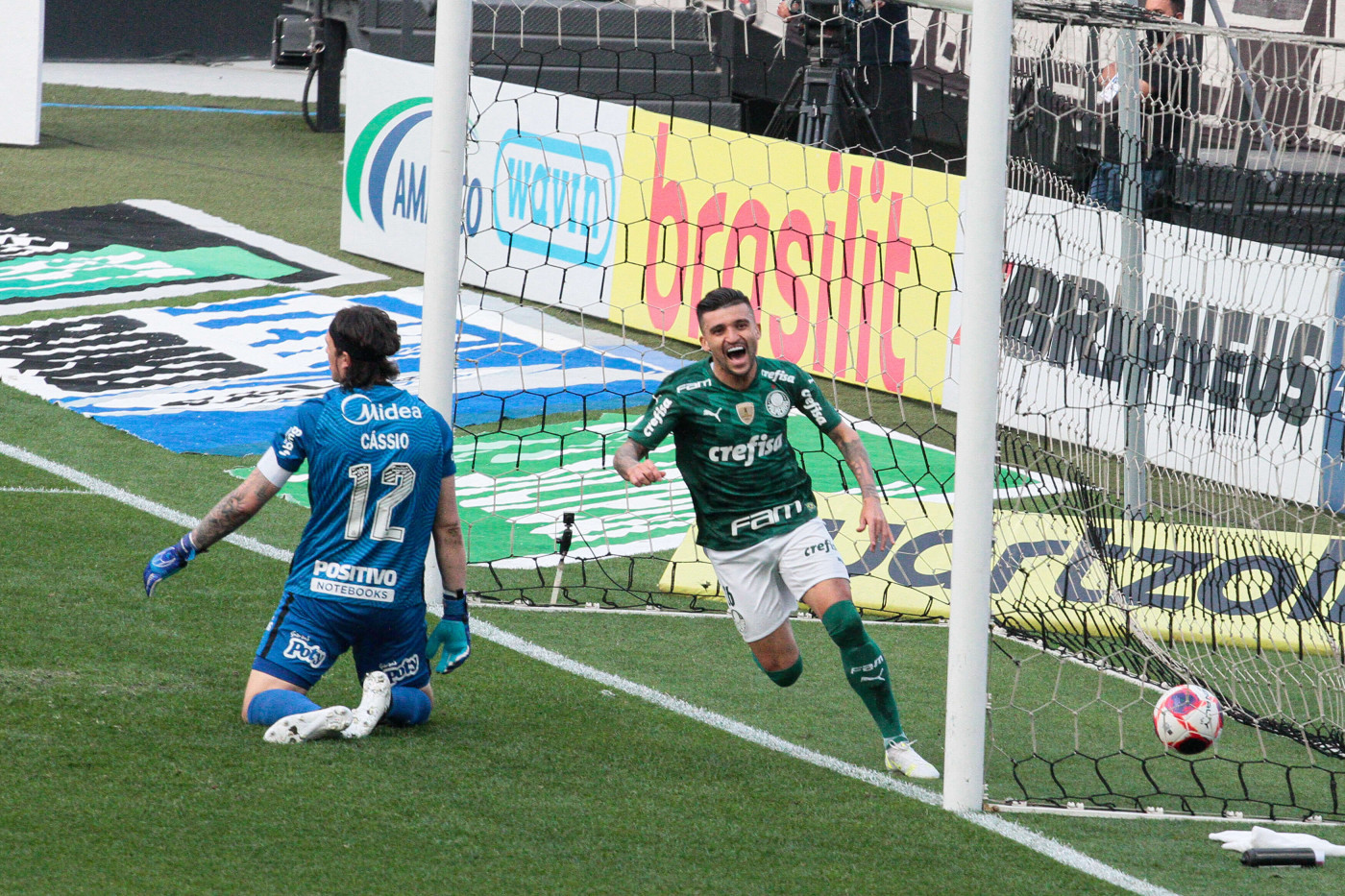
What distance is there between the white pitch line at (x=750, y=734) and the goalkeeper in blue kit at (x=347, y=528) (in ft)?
3.39

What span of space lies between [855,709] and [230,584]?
269 centimetres

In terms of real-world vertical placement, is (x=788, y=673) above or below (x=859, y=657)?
below

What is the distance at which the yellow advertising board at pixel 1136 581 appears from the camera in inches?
277

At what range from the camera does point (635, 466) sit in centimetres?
538

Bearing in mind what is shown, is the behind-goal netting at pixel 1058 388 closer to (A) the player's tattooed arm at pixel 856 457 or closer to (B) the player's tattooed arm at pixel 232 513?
(A) the player's tattooed arm at pixel 856 457

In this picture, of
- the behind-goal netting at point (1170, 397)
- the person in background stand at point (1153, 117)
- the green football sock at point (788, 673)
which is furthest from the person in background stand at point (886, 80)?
the green football sock at point (788, 673)

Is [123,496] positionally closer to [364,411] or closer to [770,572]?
[364,411]

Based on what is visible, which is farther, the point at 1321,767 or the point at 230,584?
the point at 230,584

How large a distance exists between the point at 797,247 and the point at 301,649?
661 cm

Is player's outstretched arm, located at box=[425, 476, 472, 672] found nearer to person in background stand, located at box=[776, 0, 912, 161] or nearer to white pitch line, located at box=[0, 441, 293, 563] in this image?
white pitch line, located at box=[0, 441, 293, 563]

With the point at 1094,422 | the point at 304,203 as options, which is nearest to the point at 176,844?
the point at 1094,422

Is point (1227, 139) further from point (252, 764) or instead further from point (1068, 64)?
point (252, 764)

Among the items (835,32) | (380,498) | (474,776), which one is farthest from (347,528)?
(835,32)

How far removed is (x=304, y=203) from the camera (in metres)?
16.2
